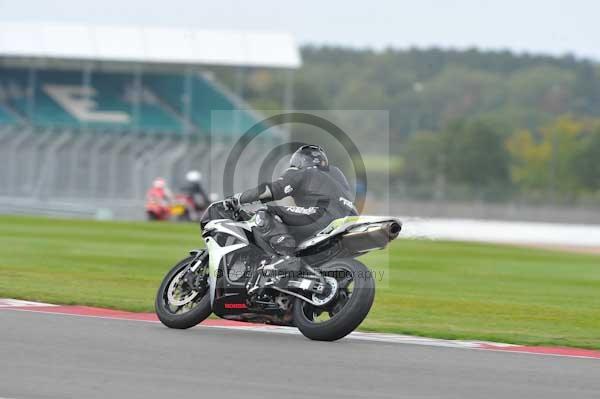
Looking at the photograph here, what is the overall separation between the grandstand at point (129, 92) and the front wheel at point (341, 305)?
34554 mm

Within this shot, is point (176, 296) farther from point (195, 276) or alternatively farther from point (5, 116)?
point (5, 116)

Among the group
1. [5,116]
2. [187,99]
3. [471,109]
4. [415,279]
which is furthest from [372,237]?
[471,109]

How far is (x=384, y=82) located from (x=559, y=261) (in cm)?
10861

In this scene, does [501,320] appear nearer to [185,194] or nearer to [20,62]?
[185,194]

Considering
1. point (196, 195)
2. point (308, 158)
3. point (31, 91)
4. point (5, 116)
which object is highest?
point (31, 91)

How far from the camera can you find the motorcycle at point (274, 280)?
888 cm

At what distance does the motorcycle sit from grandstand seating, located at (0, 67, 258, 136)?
4256 cm

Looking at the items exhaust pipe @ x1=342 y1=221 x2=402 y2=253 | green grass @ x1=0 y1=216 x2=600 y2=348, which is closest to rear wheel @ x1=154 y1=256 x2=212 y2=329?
exhaust pipe @ x1=342 y1=221 x2=402 y2=253

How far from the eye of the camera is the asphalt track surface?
6.88 m

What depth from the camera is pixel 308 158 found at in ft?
31.8

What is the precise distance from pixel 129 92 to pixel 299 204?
1864 inches

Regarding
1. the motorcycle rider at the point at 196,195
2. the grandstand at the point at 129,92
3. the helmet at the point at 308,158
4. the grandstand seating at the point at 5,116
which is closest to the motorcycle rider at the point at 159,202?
the motorcycle rider at the point at 196,195

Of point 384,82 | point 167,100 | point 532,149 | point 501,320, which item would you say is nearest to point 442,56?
point 384,82

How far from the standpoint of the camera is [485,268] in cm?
2161
